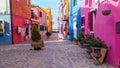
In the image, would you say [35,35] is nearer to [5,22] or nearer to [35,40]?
[35,40]

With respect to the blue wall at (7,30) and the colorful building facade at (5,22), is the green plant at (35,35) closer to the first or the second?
the colorful building facade at (5,22)

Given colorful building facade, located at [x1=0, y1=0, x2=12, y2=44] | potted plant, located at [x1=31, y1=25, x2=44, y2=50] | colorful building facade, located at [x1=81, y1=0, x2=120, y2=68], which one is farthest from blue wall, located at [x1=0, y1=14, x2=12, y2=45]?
colorful building facade, located at [x1=81, y1=0, x2=120, y2=68]

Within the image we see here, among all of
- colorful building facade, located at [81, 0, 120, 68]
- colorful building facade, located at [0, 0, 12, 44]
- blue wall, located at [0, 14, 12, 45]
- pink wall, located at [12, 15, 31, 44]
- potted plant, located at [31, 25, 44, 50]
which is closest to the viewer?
colorful building facade, located at [81, 0, 120, 68]

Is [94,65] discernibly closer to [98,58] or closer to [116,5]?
[98,58]

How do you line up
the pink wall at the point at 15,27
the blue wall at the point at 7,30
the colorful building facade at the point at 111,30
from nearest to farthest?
the colorful building facade at the point at 111,30, the blue wall at the point at 7,30, the pink wall at the point at 15,27

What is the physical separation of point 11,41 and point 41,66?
45.4 feet

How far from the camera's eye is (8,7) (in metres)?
22.5

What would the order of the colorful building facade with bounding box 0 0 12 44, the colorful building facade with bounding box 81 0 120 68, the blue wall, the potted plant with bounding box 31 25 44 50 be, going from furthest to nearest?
1. the blue wall
2. the colorful building facade with bounding box 0 0 12 44
3. the potted plant with bounding box 31 25 44 50
4. the colorful building facade with bounding box 81 0 120 68

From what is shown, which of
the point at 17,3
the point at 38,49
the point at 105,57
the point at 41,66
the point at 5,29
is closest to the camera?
the point at 41,66

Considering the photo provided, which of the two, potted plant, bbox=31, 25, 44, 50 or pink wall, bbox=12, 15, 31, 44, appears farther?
pink wall, bbox=12, 15, 31, 44

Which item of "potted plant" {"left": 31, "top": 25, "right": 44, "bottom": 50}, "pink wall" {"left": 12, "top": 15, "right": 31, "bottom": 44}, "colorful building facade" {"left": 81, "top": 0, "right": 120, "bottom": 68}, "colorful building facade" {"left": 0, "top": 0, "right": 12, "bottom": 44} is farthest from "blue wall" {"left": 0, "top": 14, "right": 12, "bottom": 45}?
"colorful building facade" {"left": 81, "top": 0, "right": 120, "bottom": 68}

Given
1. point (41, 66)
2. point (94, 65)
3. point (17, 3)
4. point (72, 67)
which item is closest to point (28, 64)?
point (41, 66)

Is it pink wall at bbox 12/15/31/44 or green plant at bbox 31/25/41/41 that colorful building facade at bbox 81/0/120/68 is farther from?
pink wall at bbox 12/15/31/44

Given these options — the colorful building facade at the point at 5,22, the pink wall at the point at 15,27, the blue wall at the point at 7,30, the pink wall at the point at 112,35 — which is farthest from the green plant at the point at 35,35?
the pink wall at the point at 15,27
